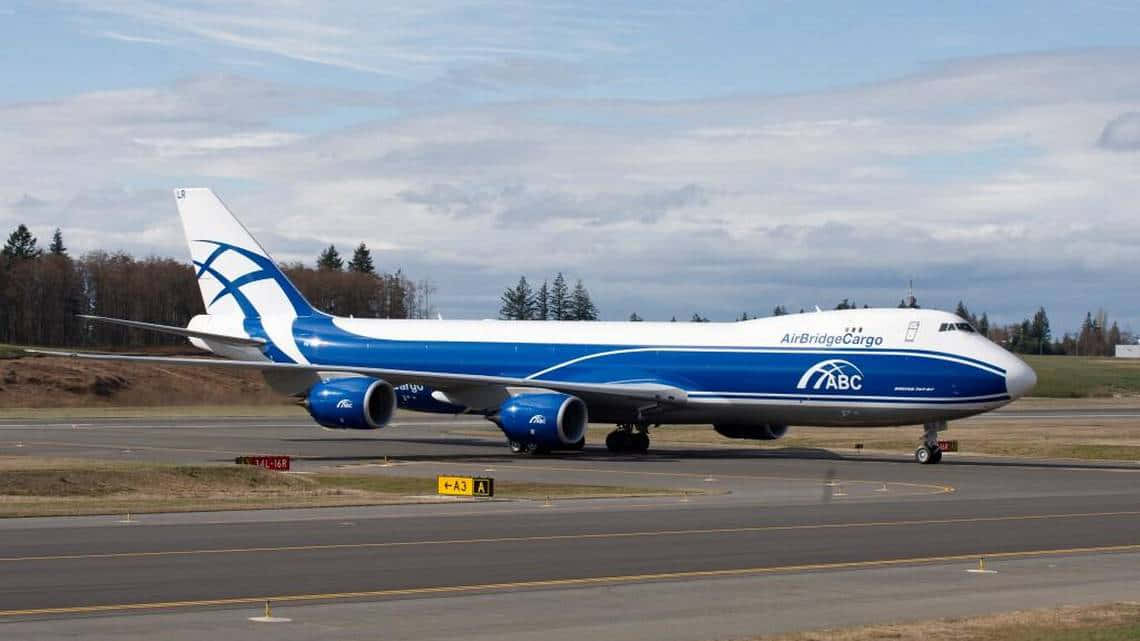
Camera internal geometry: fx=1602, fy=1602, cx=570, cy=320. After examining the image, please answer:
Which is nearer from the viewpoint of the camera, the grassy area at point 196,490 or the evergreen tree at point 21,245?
the grassy area at point 196,490

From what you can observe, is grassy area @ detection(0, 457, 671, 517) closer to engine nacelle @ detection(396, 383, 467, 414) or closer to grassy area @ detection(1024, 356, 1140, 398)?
engine nacelle @ detection(396, 383, 467, 414)

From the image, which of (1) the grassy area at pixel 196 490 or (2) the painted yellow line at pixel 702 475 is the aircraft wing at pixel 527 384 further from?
(1) the grassy area at pixel 196 490

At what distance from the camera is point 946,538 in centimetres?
2662

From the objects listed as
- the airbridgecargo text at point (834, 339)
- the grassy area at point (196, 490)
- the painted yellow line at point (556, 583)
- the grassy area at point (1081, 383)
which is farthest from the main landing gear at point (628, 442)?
the grassy area at point (1081, 383)

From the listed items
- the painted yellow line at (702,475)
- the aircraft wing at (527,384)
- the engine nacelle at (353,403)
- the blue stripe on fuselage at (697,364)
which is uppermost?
the blue stripe on fuselage at (697,364)

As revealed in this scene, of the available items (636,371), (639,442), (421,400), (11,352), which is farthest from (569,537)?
(11,352)

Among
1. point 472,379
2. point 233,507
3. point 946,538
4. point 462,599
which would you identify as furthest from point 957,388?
point 462,599

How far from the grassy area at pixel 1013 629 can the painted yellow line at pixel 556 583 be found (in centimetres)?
450

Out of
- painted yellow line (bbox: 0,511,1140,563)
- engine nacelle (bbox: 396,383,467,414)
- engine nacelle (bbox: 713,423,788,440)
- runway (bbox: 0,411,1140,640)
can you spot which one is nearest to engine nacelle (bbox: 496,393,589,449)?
engine nacelle (bbox: 396,383,467,414)

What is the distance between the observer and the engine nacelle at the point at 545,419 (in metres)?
49.1

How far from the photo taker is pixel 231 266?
60062 mm

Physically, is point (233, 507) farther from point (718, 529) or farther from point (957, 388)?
point (957, 388)

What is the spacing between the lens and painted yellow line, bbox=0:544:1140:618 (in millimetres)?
17516

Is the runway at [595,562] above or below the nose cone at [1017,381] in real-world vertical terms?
below
